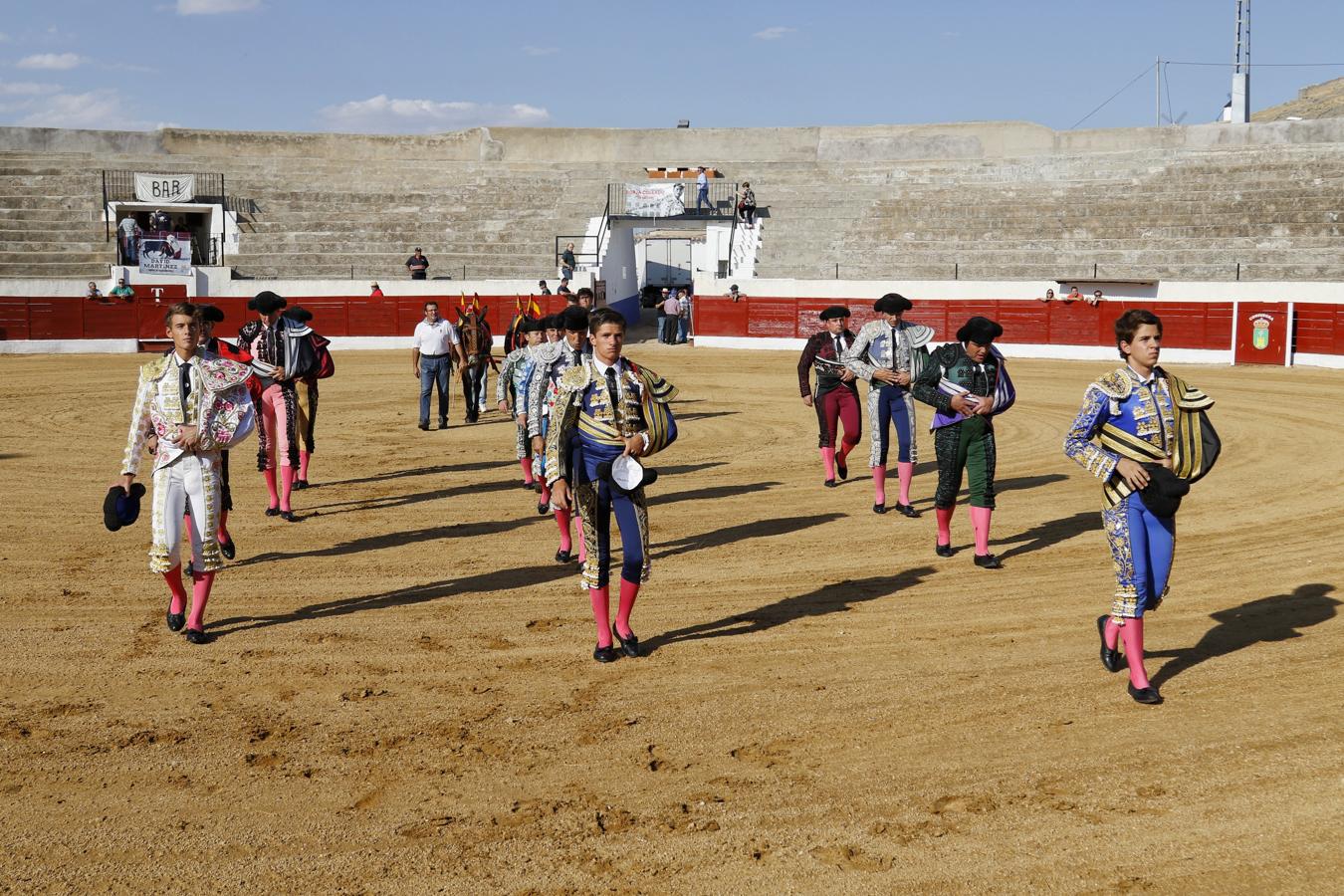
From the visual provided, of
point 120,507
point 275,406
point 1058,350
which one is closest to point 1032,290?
point 1058,350

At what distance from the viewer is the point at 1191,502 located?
10016mm

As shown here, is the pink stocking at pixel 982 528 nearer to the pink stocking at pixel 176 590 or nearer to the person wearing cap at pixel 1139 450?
the person wearing cap at pixel 1139 450

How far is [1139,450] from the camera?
17.7 feet

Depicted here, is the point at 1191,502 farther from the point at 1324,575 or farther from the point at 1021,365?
the point at 1021,365

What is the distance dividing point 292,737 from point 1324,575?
588 cm

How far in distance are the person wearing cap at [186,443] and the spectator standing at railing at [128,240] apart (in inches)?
950

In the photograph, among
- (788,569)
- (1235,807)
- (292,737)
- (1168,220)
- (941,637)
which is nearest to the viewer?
(1235,807)

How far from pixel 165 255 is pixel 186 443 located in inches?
930

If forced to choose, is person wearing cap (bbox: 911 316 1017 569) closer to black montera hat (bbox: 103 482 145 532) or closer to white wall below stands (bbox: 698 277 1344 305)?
black montera hat (bbox: 103 482 145 532)

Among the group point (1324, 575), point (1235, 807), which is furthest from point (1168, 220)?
point (1235, 807)

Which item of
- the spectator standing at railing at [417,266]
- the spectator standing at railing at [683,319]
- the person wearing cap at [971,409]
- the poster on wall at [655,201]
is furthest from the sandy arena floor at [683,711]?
the poster on wall at [655,201]

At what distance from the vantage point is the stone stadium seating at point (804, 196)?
28438 mm

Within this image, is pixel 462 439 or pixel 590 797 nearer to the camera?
pixel 590 797

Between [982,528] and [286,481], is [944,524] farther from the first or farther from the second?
[286,481]
